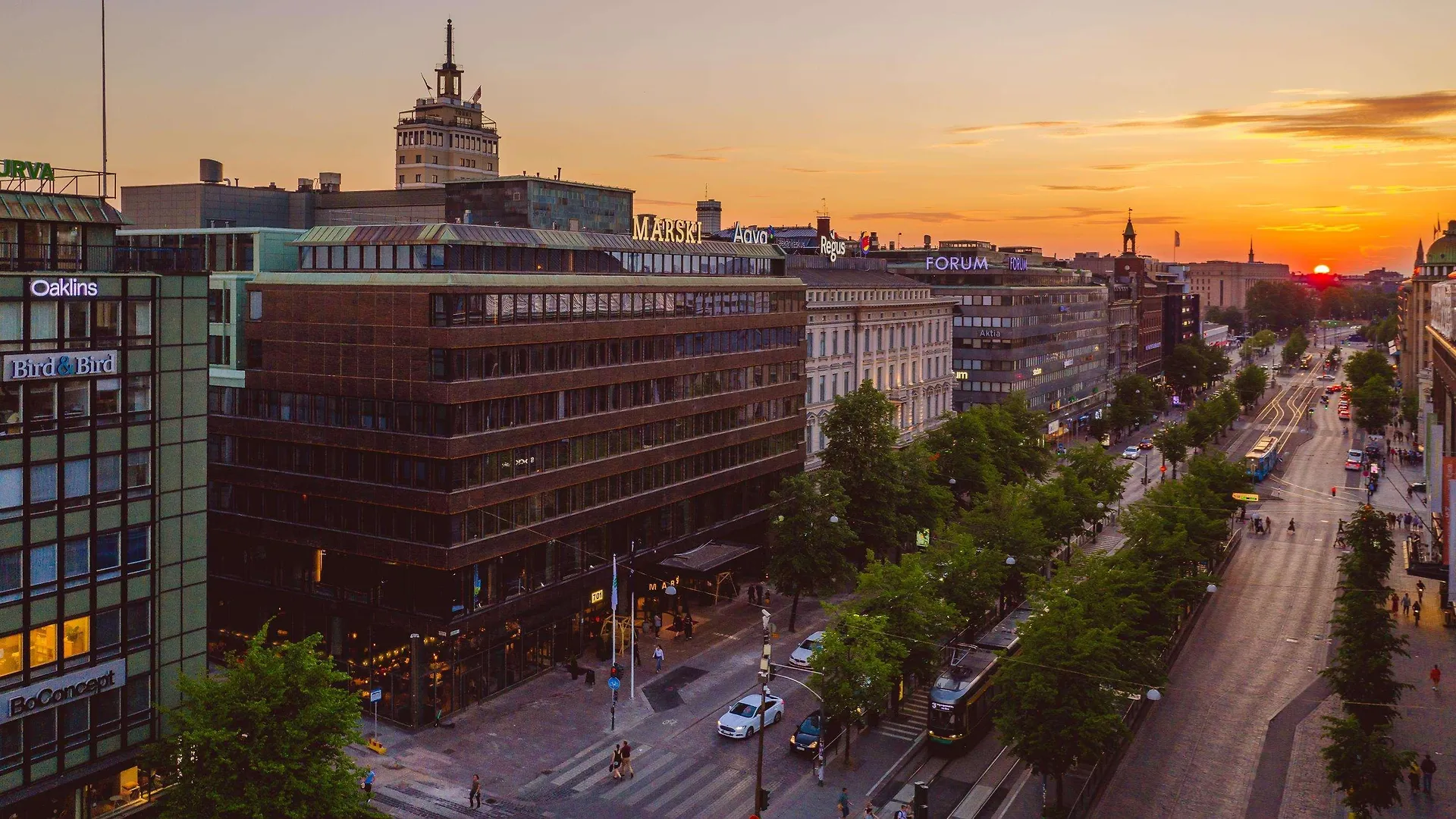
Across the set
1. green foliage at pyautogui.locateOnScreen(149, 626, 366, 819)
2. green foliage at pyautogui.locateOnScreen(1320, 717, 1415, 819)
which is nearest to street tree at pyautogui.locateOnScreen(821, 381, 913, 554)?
green foliage at pyautogui.locateOnScreen(1320, 717, 1415, 819)

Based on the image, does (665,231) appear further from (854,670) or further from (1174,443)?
(1174,443)

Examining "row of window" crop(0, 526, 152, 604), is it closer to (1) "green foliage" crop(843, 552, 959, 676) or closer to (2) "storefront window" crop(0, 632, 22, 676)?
(2) "storefront window" crop(0, 632, 22, 676)

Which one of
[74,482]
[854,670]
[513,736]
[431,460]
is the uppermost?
[74,482]

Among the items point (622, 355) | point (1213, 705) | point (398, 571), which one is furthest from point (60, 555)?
point (1213, 705)

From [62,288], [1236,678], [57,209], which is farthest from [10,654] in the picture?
[1236,678]

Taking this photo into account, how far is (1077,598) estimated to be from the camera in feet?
185

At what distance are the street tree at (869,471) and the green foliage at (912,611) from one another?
22695 millimetres

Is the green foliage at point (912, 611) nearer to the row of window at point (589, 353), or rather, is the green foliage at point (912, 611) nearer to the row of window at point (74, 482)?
the row of window at point (589, 353)

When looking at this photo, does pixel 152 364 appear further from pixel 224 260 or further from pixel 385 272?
pixel 224 260

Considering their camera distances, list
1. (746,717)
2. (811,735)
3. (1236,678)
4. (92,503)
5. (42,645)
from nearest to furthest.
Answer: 1. (42,645)
2. (92,503)
3. (811,735)
4. (746,717)
5. (1236,678)

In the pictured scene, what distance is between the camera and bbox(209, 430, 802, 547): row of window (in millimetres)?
63438

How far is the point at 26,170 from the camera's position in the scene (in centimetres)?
4491

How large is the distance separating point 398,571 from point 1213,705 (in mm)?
43254

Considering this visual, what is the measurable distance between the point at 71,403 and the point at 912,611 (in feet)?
124
